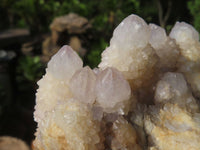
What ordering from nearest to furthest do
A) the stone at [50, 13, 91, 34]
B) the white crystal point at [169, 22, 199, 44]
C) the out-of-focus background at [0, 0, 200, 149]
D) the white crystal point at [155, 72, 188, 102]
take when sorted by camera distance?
the white crystal point at [155, 72, 188, 102] < the white crystal point at [169, 22, 199, 44] < the out-of-focus background at [0, 0, 200, 149] < the stone at [50, 13, 91, 34]

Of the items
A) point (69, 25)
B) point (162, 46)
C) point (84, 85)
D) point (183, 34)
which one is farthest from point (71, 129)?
point (69, 25)

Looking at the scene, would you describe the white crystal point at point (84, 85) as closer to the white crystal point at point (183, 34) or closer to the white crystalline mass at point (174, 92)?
the white crystalline mass at point (174, 92)

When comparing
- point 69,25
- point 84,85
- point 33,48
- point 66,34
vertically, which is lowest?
point 33,48

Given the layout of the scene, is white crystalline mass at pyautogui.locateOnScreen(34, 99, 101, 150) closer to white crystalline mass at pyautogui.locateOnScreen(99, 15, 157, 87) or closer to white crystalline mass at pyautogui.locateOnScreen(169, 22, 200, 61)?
white crystalline mass at pyautogui.locateOnScreen(99, 15, 157, 87)

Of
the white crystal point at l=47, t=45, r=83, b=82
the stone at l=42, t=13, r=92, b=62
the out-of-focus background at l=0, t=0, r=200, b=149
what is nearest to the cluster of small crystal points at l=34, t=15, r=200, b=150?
the white crystal point at l=47, t=45, r=83, b=82

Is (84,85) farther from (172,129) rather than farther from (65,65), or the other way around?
(172,129)

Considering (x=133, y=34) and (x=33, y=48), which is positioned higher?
(x=133, y=34)

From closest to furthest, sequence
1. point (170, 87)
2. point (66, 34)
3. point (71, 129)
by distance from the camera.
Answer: point (71, 129)
point (170, 87)
point (66, 34)
